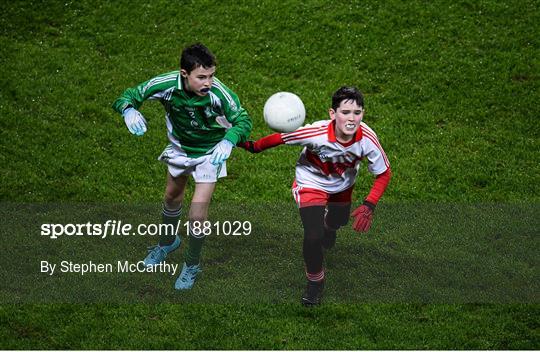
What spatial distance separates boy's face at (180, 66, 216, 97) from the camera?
9.76 m

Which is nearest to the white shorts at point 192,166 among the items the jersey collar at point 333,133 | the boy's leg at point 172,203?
the boy's leg at point 172,203

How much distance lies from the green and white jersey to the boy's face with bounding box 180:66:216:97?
0.13 meters

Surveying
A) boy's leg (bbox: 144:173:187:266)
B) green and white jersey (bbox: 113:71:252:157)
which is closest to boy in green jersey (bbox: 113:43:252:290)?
green and white jersey (bbox: 113:71:252:157)

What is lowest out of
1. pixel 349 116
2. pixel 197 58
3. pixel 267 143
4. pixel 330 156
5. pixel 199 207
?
pixel 199 207

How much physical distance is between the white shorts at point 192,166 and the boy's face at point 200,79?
0.77m

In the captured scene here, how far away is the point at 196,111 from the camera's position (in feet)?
33.1

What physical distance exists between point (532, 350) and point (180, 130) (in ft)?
13.9

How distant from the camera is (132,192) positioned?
42.2 ft

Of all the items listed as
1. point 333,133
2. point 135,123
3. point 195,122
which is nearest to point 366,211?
point 333,133

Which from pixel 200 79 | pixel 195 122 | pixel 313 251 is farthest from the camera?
pixel 195 122

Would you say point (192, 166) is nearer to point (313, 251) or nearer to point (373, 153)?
point (313, 251)

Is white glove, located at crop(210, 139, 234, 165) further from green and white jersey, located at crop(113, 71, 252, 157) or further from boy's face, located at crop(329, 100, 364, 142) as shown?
boy's face, located at crop(329, 100, 364, 142)

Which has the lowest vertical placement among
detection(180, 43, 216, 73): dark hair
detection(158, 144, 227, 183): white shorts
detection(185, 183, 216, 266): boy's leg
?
detection(185, 183, 216, 266): boy's leg

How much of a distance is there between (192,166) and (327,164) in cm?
145
